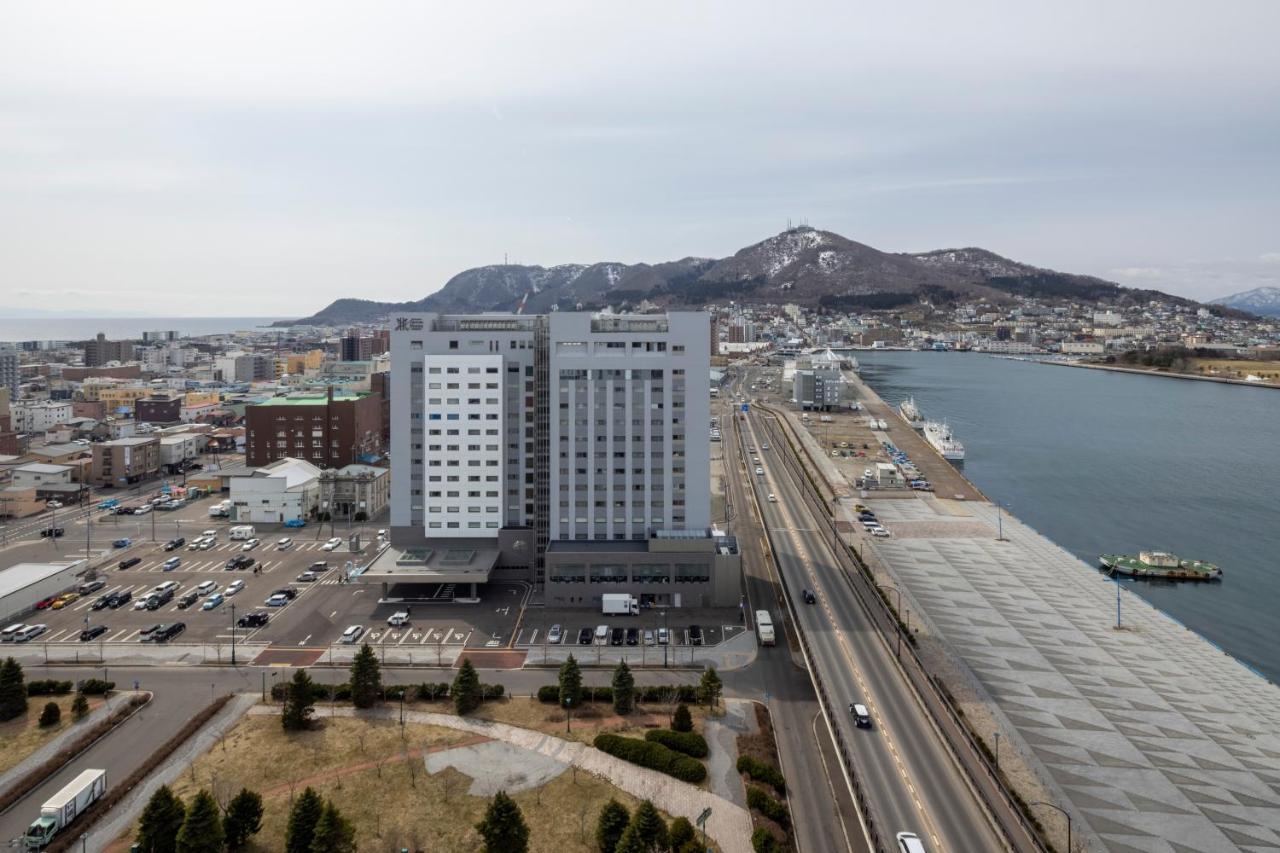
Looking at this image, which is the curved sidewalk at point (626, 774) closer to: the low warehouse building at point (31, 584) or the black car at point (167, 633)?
the black car at point (167, 633)

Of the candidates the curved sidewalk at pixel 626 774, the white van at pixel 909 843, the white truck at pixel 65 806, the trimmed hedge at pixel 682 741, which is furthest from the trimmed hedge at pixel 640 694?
the white truck at pixel 65 806

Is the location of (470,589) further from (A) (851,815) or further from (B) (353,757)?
(A) (851,815)

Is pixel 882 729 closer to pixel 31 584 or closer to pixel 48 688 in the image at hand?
pixel 48 688

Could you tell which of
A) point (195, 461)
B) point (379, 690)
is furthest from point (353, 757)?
point (195, 461)

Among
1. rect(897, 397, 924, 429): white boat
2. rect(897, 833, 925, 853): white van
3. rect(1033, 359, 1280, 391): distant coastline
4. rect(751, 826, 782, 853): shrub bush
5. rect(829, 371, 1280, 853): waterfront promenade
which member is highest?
rect(1033, 359, 1280, 391): distant coastline

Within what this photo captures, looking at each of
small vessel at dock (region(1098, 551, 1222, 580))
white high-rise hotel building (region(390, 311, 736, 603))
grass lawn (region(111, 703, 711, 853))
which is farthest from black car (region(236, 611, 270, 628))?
small vessel at dock (region(1098, 551, 1222, 580))

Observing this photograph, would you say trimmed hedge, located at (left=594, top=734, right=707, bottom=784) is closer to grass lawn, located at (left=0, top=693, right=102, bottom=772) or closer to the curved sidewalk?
the curved sidewalk

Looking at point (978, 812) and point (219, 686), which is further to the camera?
point (219, 686)
